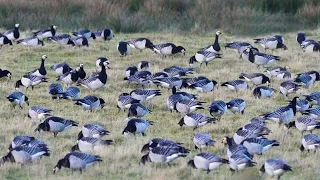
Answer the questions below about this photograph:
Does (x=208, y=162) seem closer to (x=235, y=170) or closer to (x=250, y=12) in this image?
(x=235, y=170)

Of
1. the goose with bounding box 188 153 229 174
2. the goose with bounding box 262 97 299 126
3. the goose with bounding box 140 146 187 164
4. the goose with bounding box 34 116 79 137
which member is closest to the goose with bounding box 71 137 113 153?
the goose with bounding box 140 146 187 164

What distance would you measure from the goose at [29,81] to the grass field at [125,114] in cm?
17

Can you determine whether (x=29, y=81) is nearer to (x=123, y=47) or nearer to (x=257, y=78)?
(x=123, y=47)

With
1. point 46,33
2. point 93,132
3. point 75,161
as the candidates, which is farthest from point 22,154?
point 46,33

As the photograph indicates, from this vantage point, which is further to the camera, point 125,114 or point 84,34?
point 84,34

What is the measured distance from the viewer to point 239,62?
68.8 feet

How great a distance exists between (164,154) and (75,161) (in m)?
1.26

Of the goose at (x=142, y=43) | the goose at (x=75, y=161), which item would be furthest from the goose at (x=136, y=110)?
the goose at (x=142, y=43)

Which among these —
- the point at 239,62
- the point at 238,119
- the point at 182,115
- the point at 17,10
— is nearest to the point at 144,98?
the point at 182,115

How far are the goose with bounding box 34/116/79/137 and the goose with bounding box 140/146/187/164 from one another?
7.94ft

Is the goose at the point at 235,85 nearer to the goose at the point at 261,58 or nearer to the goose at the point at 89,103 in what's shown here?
the goose at the point at 261,58

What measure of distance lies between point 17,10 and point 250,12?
845 cm

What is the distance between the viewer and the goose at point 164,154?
419 inches

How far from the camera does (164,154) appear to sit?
420 inches
